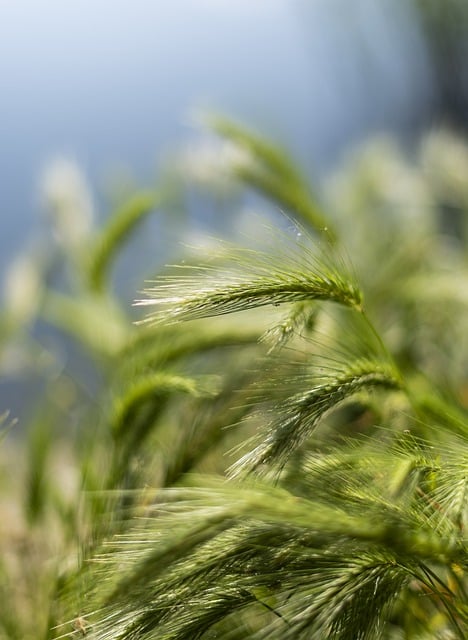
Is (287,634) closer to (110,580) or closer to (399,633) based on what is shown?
(110,580)

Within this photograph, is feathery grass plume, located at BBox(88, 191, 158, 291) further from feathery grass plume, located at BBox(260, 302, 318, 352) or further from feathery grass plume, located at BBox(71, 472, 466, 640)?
feathery grass plume, located at BBox(71, 472, 466, 640)

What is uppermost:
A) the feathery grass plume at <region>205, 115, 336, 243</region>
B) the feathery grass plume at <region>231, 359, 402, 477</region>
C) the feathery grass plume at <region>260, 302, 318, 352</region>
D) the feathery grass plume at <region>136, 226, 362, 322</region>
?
the feathery grass plume at <region>205, 115, 336, 243</region>

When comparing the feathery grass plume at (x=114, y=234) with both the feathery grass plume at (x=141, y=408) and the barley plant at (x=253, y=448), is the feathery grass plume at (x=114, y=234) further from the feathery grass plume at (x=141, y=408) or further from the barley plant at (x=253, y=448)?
the feathery grass plume at (x=141, y=408)

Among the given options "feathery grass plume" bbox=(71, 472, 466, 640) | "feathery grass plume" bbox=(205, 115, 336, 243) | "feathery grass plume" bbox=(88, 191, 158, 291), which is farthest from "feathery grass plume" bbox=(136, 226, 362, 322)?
"feathery grass plume" bbox=(88, 191, 158, 291)

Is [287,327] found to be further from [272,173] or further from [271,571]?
[272,173]

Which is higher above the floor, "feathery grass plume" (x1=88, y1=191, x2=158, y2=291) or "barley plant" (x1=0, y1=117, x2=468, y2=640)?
"feathery grass plume" (x1=88, y1=191, x2=158, y2=291)

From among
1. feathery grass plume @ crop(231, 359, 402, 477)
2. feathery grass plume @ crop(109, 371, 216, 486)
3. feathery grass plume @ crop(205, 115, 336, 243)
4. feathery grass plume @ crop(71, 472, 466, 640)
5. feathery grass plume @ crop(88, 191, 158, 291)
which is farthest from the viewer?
feathery grass plume @ crop(88, 191, 158, 291)

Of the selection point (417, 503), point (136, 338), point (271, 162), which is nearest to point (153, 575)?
point (417, 503)
